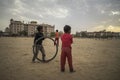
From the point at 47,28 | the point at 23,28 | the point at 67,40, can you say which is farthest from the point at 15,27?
the point at 67,40

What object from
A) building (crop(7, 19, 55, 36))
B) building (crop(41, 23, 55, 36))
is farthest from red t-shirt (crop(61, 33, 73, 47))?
building (crop(41, 23, 55, 36))

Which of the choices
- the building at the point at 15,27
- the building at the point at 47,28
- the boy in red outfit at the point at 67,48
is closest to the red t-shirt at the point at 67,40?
the boy in red outfit at the point at 67,48

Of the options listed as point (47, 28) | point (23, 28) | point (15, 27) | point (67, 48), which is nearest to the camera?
point (67, 48)

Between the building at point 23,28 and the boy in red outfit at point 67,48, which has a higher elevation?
the building at point 23,28

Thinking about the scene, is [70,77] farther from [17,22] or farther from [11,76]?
[17,22]

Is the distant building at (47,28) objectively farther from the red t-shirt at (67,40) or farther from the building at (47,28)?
the red t-shirt at (67,40)

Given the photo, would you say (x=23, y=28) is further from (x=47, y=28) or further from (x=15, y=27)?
(x=47, y=28)

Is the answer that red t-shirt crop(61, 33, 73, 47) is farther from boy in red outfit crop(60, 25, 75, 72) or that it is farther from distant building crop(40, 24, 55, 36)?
distant building crop(40, 24, 55, 36)

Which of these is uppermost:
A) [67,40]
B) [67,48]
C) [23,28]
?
[23,28]

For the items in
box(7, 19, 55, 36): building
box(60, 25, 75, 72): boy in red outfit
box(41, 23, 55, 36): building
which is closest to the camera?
box(60, 25, 75, 72): boy in red outfit

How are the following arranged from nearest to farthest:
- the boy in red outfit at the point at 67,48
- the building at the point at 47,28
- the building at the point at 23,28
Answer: the boy in red outfit at the point at 67,48 < the building at the point at 23,28 < the building at the point at 47,28

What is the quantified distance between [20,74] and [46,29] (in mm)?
167365

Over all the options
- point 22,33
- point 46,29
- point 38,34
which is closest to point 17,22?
point 22,33

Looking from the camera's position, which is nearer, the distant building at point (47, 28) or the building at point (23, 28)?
the building at point (23, 28)
